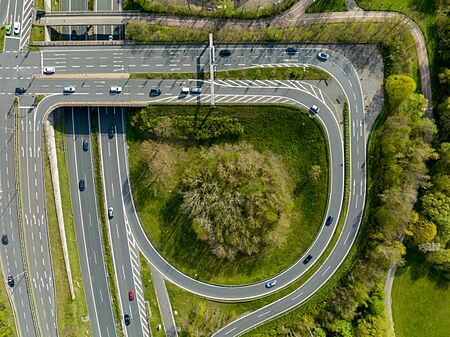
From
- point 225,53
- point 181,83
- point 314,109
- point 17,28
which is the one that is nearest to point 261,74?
point 225,53

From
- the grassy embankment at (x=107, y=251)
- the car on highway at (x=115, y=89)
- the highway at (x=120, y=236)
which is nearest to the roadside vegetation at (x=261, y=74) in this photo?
the car on highway at (x=115, y=89)

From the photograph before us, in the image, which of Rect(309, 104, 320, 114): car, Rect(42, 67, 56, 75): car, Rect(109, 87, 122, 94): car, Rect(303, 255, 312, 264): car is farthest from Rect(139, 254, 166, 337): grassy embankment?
Rect(309, 104, 320, 114): car

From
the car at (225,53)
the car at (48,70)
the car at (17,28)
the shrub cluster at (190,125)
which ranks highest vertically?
the car at (17,28)

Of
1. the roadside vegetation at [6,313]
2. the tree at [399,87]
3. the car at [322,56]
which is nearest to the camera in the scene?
the tree at [399,87]

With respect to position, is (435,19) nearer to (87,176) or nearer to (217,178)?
(217,178)

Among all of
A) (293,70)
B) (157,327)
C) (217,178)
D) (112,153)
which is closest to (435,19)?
(293,70)

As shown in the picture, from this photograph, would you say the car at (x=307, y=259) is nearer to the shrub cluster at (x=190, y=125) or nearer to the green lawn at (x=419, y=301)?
the green lawn at (x=419, y=301)
